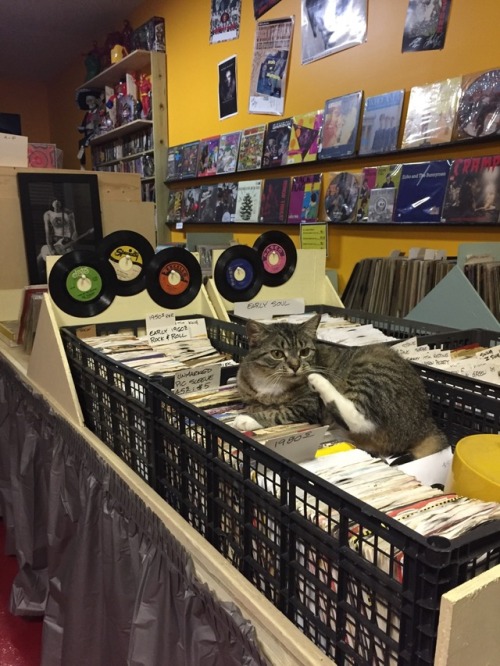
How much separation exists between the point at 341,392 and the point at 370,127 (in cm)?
221

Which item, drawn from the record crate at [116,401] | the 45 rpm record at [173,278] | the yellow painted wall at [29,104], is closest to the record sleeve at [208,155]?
the 45 rpm record at [173,278]

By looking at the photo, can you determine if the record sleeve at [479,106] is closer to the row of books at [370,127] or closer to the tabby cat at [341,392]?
the row of books at [370,127]

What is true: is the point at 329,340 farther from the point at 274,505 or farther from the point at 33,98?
the point at 33,98

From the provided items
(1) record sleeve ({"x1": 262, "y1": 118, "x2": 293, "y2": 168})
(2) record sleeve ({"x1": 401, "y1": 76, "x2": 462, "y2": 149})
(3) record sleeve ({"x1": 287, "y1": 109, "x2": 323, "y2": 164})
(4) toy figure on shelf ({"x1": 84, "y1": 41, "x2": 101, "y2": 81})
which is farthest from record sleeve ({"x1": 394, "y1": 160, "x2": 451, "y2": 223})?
(4) toy figure on shelf ({"x1": 84, "y1": 41, "x2": 101, "y2": 81})

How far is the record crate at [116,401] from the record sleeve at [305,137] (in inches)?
85.9

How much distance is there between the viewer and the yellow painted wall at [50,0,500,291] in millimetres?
2514

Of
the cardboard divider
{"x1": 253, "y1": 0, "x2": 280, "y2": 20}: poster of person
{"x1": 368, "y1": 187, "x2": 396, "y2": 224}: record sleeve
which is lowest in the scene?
the cardboard divider

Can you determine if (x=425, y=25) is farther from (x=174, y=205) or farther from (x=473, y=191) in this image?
(x=174, y=205)

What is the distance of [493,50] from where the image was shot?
2.40 meters

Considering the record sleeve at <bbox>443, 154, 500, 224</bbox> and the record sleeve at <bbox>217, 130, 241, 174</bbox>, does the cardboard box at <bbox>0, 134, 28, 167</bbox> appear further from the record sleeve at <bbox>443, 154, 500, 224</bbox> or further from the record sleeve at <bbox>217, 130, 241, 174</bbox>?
the record sleeve at <bbox>443, 154, 500, 224</bbox>

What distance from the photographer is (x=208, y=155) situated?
4512 mm

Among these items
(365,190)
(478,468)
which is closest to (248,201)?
(365,190)

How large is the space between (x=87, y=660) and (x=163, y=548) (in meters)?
0.59

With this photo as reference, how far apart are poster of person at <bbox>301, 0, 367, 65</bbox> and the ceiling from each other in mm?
2822
